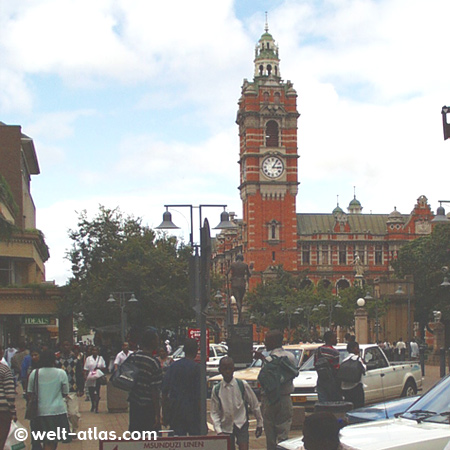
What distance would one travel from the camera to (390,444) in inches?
289

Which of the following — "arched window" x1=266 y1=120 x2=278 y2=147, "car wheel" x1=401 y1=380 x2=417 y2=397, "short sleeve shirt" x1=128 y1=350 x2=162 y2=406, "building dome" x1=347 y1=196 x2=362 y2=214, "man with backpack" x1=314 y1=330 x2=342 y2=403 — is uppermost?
"arched window" x1=266 y1=120 x2=278 y2=147

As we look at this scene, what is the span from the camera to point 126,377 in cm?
1023

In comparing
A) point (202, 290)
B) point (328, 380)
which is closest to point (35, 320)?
point (328, 380)

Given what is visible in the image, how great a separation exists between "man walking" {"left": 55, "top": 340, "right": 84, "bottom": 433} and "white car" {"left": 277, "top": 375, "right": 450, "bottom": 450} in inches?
218

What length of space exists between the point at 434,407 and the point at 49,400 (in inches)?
206

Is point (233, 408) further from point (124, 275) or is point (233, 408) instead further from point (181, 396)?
point (124, 275)

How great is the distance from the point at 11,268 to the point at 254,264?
56434 mm

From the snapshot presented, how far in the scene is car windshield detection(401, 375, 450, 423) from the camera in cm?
826

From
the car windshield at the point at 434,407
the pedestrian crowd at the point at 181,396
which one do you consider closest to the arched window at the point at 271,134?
the pedestrian crowd at the point at 181,396

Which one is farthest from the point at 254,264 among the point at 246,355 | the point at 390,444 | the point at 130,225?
the point at 390,444

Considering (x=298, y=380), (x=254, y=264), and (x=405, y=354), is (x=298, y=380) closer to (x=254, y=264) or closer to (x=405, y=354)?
(x=405, y=354)

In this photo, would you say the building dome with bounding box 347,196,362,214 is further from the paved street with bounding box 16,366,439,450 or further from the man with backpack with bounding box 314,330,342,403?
the man with backpack with bounding box 314,330,342,403

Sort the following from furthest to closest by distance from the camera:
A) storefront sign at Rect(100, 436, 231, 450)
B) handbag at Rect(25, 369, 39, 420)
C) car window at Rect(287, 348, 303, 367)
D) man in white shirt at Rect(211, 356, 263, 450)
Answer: car window at Rect(287, 348, 303, 367)
handbag at Rect(25, 369, 39, 420)
man in white shirt at Rect(211, 356, 263, 450)
storefront sign at Rect(100, 436, 231, 450)

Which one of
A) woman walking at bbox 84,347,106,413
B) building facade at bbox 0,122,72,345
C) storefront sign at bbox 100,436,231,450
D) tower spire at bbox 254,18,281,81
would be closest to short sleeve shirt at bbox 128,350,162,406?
storefront sign at bbox 100,436,231,450
